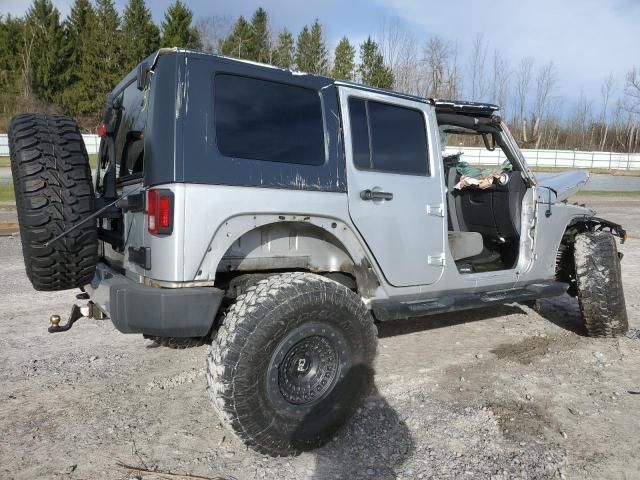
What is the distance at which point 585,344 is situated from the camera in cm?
501

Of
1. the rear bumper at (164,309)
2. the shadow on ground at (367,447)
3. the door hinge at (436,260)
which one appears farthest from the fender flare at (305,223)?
the shadow on ground at (367,447)

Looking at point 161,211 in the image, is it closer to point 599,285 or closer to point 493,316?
point 599,285

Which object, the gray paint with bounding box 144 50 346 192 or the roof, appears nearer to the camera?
the gray paint with bounding box 144 50 346 192

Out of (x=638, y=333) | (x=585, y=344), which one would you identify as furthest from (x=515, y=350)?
(x=638, y=333)

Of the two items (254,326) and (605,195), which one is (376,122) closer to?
(254,326)

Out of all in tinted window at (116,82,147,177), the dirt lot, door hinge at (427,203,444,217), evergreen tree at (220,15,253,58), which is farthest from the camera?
evergreen tree at (220,15,253,58)

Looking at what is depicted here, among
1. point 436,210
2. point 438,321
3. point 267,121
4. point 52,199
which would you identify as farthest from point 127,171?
point 438,321

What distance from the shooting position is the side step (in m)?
3.68

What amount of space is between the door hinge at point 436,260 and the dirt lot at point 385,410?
2.97ft

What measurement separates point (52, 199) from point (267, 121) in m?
1.28

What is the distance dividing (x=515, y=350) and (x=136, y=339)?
338 centimetres

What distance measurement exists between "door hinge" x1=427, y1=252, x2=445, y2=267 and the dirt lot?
906mm

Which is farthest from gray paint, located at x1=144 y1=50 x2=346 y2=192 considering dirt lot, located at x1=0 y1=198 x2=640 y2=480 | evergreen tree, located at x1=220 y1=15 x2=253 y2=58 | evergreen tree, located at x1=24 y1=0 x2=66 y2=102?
evergreen tree, located at x1=220 y1=15 x2=253 y2=58

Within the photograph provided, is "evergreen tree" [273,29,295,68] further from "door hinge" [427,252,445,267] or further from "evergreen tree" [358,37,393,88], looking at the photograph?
"door hinge" [427,252,445,267]
